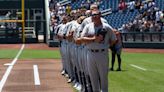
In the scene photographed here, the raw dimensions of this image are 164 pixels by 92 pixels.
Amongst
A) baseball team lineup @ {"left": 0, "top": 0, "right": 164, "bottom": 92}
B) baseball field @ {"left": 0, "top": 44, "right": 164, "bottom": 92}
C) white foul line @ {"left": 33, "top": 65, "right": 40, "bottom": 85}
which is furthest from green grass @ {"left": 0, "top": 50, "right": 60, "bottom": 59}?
baseball field @ {"left": 0, "top": 44, "right": 164, "bottom": 92}

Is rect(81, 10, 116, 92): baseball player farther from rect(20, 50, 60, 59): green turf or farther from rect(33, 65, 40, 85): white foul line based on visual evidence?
rect(20, 50, 60, 59): green turf

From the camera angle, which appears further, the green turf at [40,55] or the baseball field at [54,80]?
the green turf at [40,55]

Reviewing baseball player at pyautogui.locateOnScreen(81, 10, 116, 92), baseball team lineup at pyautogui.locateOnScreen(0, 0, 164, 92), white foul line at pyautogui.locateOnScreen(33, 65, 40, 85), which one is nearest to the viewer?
baseball player at pyautogui.locateOnScreen(81, 10, 116, 92)

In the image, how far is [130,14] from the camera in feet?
147

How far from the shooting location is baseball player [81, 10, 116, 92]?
32.5 feet

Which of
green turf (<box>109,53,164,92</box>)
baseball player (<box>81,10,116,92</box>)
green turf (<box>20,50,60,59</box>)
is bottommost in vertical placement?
green turf (<box>20,50,60,59</box>)

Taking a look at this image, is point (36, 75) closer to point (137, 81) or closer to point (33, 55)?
point (137, 81)

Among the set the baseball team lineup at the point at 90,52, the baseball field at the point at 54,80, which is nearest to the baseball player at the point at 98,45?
the baseball team lineup at the point at 90,52

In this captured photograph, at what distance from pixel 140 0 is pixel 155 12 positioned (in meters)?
2.65

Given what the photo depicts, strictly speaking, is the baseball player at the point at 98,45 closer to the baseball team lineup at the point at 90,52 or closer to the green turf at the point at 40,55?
the baseball team lineup at the point at 90,52

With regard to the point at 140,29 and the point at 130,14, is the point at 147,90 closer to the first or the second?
the point at 140,29

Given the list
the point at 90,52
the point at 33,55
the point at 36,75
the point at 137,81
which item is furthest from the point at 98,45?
the point at 33,55

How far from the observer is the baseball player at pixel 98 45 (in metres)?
9.91

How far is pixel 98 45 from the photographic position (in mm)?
10016
